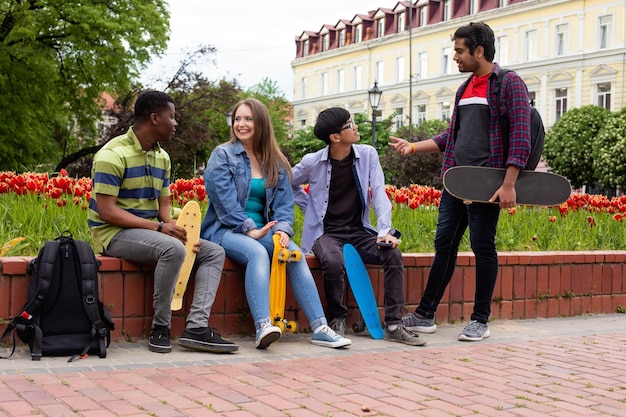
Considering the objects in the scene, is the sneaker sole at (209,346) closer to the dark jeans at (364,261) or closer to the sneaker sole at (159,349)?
the sneaker sole at (159,349)

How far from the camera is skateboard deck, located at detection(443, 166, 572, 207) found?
5.95 meters

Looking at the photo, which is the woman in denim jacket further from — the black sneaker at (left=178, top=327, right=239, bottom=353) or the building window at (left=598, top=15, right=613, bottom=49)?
the building window at (left=598, top=15, right=613, bottom=49)

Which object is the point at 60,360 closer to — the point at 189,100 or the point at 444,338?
the point at 444,338

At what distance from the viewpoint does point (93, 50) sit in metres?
30.2

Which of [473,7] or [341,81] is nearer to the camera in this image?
[473,7]

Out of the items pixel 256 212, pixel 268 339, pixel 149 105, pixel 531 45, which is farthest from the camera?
pixel 531 45

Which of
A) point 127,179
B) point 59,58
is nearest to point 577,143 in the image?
point 59,58

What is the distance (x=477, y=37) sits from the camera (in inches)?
241

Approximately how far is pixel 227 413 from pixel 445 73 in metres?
57.6

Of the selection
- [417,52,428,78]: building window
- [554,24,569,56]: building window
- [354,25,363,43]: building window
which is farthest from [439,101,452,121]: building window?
[354,25,363,43]: building window

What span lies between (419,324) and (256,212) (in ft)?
4.82

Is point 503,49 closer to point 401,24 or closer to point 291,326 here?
point 401,24

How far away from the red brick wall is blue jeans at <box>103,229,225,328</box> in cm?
16

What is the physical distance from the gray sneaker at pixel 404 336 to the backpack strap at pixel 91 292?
199cm
